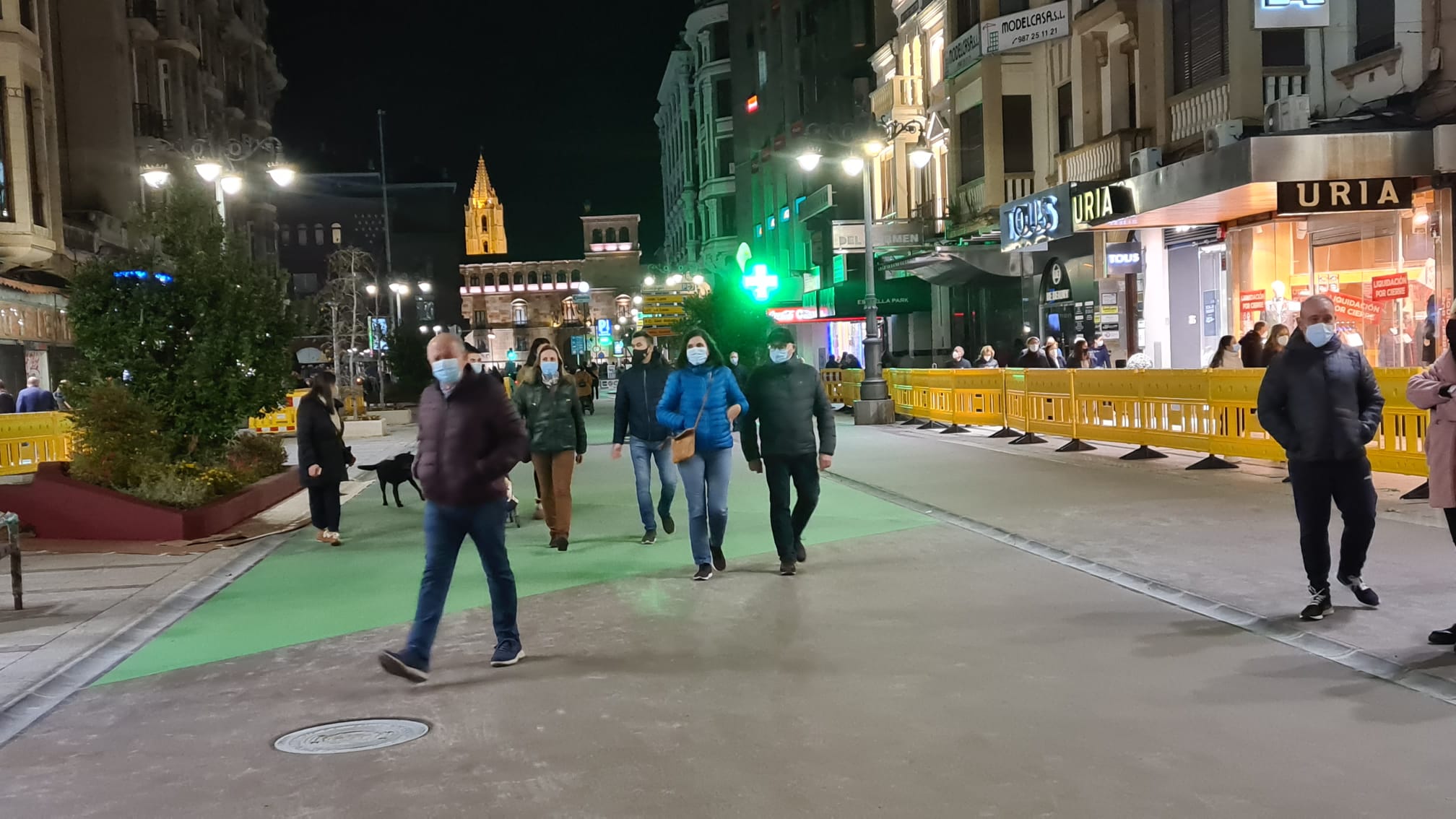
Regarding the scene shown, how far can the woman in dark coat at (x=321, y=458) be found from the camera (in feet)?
41.2

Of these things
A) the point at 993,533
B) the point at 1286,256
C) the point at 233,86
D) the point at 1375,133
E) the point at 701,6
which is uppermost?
the point at 701,6

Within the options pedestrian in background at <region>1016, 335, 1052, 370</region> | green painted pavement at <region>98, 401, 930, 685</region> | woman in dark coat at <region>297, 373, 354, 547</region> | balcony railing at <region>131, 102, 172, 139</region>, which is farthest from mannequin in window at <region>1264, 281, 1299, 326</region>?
balcony railing at <region>131, 102, 172, 139</region>

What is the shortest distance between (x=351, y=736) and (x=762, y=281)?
52.0m

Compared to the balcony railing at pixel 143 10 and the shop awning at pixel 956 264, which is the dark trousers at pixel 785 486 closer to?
the shop awning at pixel 956 264

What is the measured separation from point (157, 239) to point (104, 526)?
4074mm

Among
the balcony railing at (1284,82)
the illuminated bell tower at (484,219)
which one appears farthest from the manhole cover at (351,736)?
the illuminated bell tower at (484,219)

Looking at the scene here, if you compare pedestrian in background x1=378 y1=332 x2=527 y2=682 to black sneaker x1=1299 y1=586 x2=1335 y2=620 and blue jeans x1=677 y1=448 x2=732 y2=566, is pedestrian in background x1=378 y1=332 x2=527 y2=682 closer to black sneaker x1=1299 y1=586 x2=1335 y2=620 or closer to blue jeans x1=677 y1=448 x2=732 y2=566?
blue jeans x1=677 y1=448 x2=732 y2=566

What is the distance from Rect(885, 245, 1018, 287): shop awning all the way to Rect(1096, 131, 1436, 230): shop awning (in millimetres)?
10302

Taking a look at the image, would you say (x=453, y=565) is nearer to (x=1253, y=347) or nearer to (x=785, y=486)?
(x=785, y=486)

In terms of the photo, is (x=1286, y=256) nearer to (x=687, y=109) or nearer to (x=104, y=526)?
(x=104, y=526)

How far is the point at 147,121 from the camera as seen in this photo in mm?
39531

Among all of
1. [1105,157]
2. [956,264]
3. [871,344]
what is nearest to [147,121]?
[871,344]

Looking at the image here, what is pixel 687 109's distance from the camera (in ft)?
273

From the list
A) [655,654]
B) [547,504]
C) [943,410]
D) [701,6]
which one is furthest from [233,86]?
[655,654]
